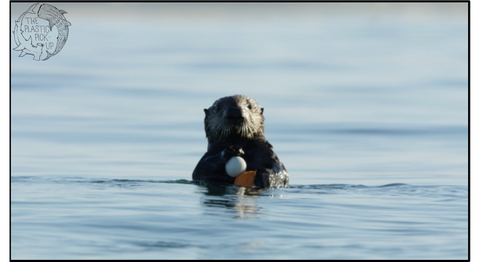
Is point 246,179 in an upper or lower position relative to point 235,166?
lower

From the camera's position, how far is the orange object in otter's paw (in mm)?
10227

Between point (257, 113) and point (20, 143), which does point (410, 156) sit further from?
point (20, 143)

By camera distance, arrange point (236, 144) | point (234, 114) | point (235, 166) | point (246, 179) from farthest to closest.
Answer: point (236, 144) → point (234, 114) → point (235, 166) → point (246, 179)

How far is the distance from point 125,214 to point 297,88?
1382cm

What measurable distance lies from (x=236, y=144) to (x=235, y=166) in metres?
0.52

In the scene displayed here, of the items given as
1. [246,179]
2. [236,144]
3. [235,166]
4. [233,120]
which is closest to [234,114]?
[233,120]

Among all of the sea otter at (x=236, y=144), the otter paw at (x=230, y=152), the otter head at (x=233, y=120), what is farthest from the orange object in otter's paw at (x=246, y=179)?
the otter head at (x=233, y=120)

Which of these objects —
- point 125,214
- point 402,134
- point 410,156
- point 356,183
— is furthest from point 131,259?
point 402,134

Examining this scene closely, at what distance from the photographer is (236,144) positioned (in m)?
10.8

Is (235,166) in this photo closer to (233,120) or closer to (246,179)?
(246,179)

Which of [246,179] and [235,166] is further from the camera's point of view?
[235,166]

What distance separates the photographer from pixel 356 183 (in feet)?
39.0

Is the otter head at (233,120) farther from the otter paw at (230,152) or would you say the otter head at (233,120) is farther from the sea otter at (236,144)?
the otter paw at (230,152)
